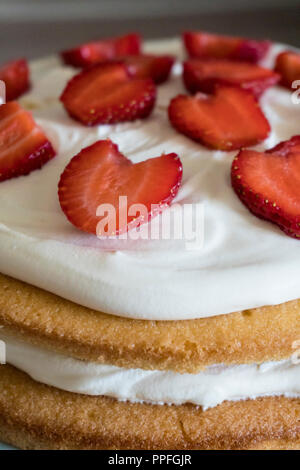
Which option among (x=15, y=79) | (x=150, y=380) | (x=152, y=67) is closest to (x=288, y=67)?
(x=152, y=67)

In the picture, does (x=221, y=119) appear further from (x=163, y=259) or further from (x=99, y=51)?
(x=99, y=51)

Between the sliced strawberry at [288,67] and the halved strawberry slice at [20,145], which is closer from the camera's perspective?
the halved strawberry slice at [20,145]

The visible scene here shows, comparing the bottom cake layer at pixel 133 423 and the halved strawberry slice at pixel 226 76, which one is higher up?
the halved strawberry slice at pixel 226 76

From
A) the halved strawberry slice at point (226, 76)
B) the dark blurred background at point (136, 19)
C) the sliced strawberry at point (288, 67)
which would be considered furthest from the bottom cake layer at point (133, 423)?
the dark blurred background at point (136, 19)

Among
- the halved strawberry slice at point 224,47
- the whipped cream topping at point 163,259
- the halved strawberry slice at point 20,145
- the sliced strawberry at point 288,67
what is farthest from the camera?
the halved strawberry slice at point 224,47

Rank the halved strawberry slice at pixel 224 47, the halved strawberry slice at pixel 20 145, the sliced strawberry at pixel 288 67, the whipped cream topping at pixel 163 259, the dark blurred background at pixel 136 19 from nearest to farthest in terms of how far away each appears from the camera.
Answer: the whipped cream topping at pixel 163 259
the halved strawberry slice at pixel 20 145
the sliced strawberry at pixel 288 67
the halved strawberry slice at pixel 224 47
the dark blurred background at pixel 136 19

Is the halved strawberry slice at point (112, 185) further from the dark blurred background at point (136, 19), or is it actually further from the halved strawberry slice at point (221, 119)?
the dark blurred background at point (136, 19)
